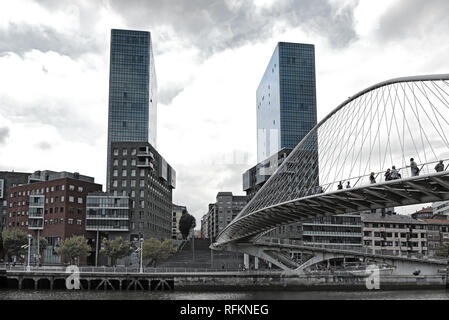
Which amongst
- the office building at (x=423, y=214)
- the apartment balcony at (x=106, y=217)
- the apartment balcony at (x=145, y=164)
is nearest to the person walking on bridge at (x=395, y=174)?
the apartment balcony at (x=106, y=217)

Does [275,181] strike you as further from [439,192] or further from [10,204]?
[10,204]

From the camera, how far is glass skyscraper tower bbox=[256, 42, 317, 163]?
538 feet

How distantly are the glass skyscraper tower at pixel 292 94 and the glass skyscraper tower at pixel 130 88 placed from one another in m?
40.7

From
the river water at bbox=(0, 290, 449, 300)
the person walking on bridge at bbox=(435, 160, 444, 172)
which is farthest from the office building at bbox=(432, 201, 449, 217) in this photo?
the person walking on bridge at bbox=(435, 160, 444, 172)

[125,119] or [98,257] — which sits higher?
[125,119]

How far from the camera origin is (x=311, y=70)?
554ft

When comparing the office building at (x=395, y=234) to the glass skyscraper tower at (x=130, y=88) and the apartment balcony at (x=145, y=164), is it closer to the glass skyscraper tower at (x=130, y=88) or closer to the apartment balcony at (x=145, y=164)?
the apartment balcony at (x=145, y=164)

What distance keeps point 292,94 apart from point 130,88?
165 feet

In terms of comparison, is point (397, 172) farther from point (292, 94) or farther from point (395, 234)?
point (292, 94)

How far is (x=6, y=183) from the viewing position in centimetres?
13400

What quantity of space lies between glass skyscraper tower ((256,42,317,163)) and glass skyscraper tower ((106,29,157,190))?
4069cm

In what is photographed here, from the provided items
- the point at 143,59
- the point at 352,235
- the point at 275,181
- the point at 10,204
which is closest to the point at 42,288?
the point at 275,181

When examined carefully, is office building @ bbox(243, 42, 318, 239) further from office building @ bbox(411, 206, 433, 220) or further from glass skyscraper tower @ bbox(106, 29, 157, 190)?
office building @ bbox(411, 206, 433, 220)
